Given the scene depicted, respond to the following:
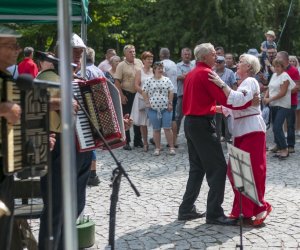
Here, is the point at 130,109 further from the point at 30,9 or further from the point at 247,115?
the point at 30,9

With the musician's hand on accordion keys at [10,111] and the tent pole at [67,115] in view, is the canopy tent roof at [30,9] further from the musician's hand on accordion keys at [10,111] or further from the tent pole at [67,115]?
the tent pole at [67,115]

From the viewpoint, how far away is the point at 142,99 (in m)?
11.5

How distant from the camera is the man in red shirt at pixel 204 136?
6.34 metres

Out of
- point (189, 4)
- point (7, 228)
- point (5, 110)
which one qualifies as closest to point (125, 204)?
point (7, 228)

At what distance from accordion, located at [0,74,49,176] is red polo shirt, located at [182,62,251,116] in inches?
99.3

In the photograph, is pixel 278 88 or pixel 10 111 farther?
pixel 278 88

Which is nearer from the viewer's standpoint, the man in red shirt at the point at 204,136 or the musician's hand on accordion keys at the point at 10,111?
the musician's hand on accordion keys at the point at 10,111

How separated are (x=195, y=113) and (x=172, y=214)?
1318mm

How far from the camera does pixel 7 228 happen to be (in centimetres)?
434

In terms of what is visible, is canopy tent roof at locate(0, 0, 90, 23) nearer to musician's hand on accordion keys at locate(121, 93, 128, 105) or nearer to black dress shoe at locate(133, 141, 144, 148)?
musician's hand on accordion keys at locate(121, 93, 128, 105)

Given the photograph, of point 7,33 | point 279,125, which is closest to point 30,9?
point 7,33

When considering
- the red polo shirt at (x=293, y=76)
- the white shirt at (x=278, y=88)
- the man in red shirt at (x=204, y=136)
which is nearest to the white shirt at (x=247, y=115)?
the man in red shirt at (x=204, y=136)

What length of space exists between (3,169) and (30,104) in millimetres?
458

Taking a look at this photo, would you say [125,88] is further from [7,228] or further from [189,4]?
[189,4]
